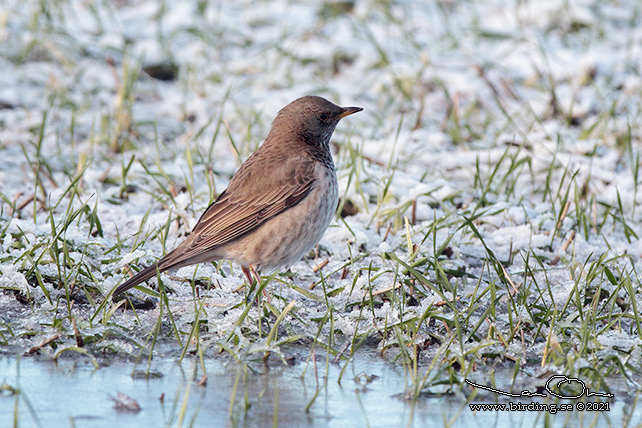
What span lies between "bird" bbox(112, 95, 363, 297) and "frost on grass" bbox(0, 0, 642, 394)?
205mm

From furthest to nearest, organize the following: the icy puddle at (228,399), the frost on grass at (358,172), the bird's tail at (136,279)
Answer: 1. the bird's tail at (136,279)
2. the frost on grass at (358,172)
3. the icy puddle at (228,399)

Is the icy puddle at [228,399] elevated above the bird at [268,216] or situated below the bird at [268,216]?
below

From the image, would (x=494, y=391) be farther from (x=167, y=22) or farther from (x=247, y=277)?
(x=167, y=22)

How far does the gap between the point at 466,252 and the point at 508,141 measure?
7.59 ft

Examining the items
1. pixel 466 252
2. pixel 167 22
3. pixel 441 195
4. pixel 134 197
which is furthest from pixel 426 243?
pixel 167 22

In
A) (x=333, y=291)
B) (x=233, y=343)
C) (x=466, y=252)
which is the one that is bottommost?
(x=233, y=343)

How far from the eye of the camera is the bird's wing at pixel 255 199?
5.12m

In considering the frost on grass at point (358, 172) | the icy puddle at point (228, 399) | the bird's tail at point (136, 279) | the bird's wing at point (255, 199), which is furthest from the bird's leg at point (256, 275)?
the icy puddle at point (228, 399)

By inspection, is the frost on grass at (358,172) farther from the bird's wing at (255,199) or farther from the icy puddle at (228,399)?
the bird's wing at (255,199)

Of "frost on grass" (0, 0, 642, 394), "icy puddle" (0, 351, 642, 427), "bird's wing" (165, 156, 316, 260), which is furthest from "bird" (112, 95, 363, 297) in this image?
"icy puddle" (0, 351, 642, 427)

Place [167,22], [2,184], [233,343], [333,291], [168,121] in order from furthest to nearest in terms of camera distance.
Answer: [167,22]
[168,121]
[2,184]
[333,291]
[233,343]

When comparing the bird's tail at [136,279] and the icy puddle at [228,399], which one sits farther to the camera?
the bird's tail at [136,279]

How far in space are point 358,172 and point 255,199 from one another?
115 centimetres

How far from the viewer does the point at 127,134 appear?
789 cm
